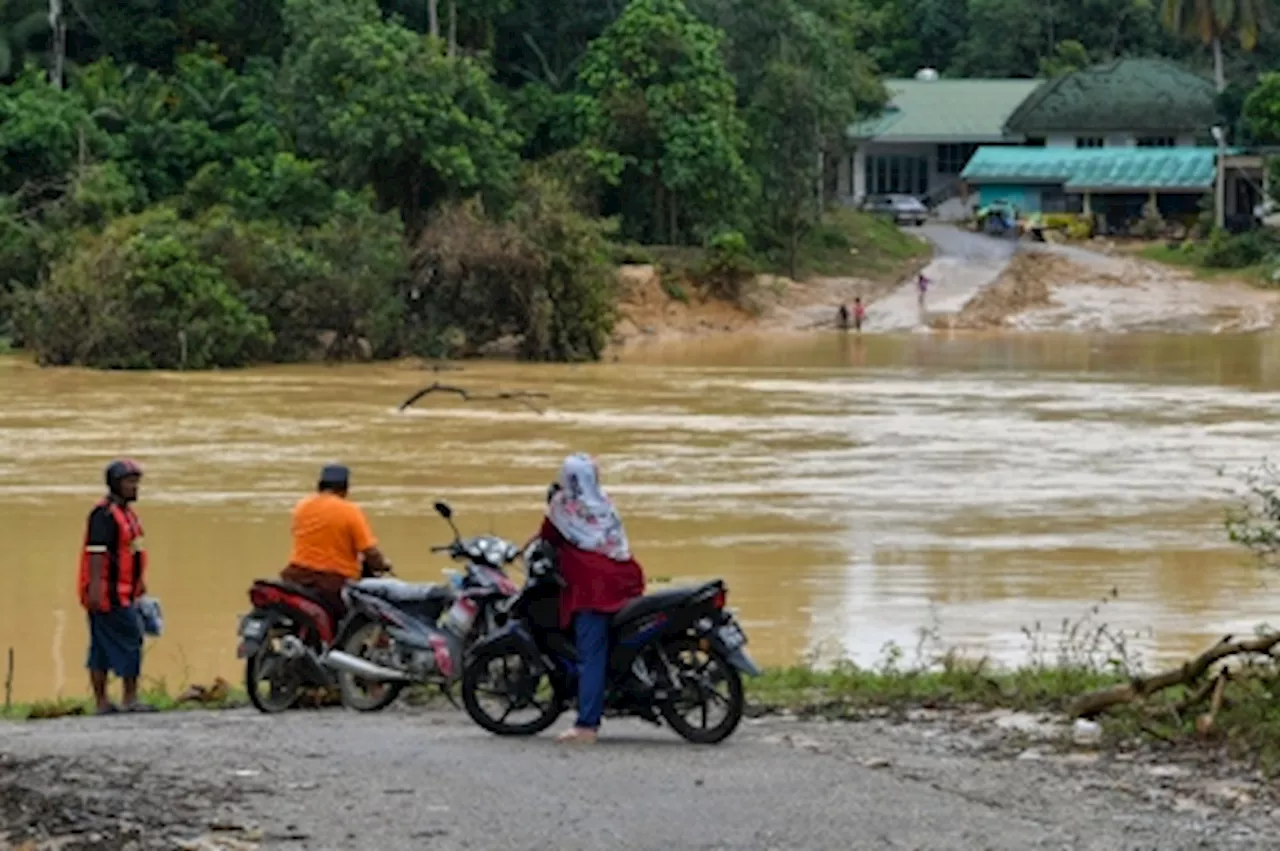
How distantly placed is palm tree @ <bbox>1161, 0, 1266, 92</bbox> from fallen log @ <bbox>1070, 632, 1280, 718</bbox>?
63618 mm

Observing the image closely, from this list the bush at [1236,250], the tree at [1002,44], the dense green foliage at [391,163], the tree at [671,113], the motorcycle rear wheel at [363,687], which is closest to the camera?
the motorcycle rear wheel at [363,687]

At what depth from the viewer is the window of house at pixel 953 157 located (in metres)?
79.1

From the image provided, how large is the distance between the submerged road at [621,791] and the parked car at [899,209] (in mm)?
62798

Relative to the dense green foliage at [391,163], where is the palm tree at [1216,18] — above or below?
above

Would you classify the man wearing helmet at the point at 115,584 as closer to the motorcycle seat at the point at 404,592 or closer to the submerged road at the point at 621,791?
the motorcycle seat at the point at 404,592

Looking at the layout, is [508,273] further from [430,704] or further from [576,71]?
[430,704]

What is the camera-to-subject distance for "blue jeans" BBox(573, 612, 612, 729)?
31.8ft

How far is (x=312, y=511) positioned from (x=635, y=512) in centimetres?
1337

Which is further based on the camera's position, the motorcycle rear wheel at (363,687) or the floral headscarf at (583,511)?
the motorcycle rear wheel at (363,687)

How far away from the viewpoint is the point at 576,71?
62156 millimetres

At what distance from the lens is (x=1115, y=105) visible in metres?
73.9

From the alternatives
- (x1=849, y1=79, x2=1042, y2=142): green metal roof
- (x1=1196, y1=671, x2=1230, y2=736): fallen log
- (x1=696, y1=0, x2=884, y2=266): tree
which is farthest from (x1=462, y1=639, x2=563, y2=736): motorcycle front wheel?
(x1=849, y1=79, x2=1042, y2=142): green metal roof

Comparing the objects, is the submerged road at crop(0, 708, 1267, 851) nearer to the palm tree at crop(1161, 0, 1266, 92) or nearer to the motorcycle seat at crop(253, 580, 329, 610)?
the motorcycle seat at crop(253, 580, 329, 610)

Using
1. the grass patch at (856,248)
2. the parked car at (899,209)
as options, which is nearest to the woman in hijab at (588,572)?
the grass patch at (856,248)
